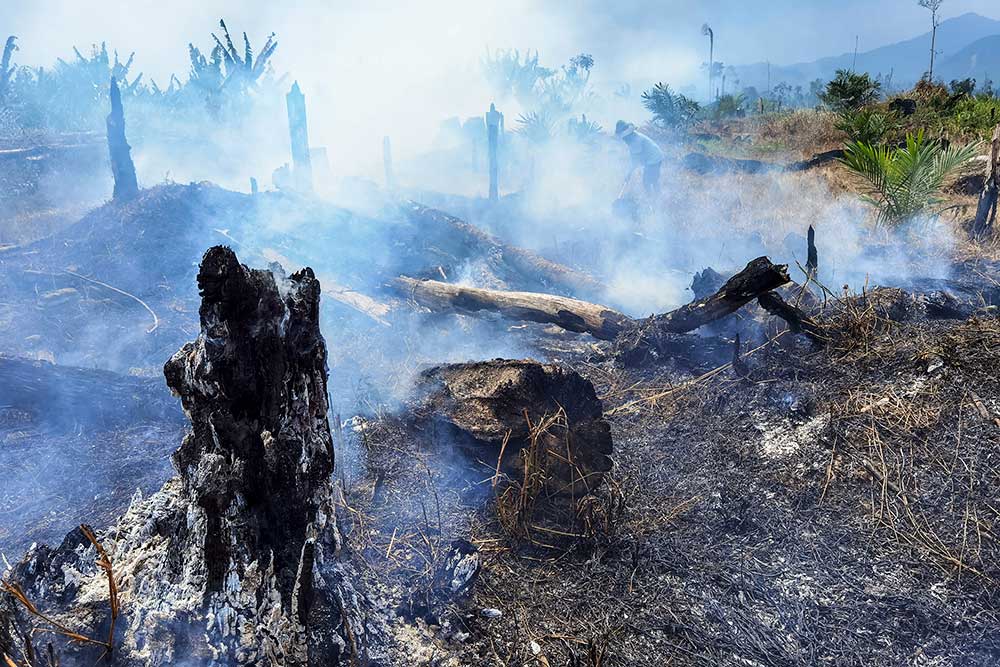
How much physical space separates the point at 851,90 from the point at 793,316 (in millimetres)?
13689

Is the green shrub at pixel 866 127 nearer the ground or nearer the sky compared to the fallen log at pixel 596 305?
nearer the sky

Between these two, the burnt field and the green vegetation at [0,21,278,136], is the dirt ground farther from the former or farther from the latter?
the green vegetation at [0,21,278,136]

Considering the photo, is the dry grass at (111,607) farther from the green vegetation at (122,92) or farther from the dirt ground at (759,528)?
the green vegetation at (122,92)

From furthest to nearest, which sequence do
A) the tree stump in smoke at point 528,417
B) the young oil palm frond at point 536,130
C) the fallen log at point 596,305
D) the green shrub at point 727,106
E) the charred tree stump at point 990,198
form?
the green shrub at point 727,106 < the young oil palm frond at point 536,130 < the charred tree stump at point 990,198 < the fallen log at point 596,305 < the tree stump in smoke at point 528,417

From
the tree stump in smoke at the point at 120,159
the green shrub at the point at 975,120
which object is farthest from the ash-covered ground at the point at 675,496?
the green shrub at the point at 975,120

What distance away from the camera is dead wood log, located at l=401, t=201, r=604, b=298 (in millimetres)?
9297

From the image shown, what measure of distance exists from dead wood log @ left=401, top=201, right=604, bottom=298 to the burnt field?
0.07 m

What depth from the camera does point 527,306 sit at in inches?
273

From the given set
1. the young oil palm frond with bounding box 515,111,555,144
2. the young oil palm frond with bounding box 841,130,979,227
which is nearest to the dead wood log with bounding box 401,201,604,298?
the young oil palm frond with bounding box 841,130,979,227

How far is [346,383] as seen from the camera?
593 cm

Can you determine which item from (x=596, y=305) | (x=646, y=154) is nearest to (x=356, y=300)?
(x=596, y=305)

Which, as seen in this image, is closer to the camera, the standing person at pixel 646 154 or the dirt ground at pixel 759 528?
the dirt ground at pixel 759 528

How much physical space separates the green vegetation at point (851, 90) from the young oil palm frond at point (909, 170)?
26.9 ft

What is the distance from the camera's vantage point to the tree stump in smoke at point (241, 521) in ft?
7.21
